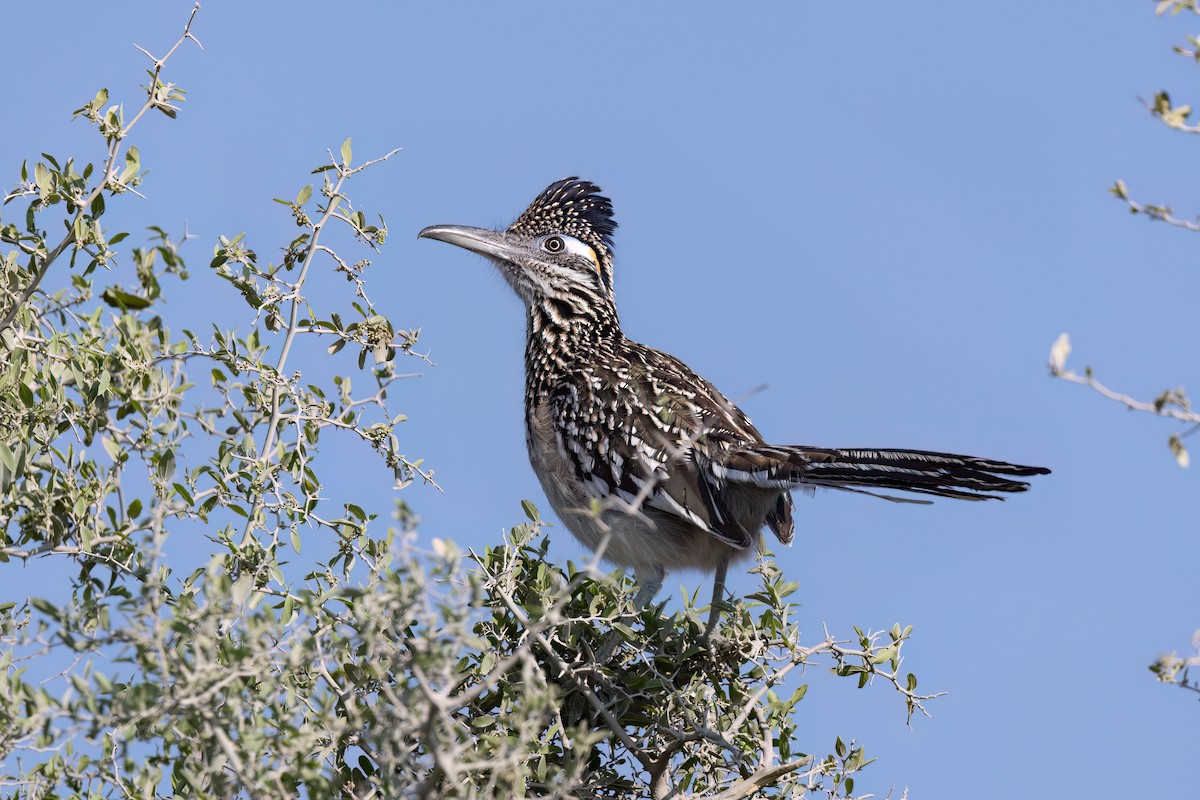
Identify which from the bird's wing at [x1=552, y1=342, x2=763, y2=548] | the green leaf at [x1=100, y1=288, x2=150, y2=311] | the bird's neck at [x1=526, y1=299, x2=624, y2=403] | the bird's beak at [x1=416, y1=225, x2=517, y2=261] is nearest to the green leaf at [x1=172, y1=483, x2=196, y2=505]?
the green leaf at [x1=100, y1=288, x2=150, y2=311]

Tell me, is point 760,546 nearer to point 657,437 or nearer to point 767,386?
point 657,437

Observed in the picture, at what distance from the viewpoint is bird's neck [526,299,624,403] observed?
6.19 metres

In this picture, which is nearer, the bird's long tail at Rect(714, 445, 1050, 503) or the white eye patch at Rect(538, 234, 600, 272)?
the bird's long tail at Rect(714, 445, 1050, 503)

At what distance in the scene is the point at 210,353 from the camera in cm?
408

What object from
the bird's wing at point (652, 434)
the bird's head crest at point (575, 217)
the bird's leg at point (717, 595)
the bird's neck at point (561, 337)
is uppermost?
the bird's head crest at point (575, 217)

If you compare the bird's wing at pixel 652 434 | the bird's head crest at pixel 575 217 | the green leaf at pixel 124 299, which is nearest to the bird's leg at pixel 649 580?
the bird's wing at pixel 652 434

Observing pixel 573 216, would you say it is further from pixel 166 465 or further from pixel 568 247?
pixel 166 465

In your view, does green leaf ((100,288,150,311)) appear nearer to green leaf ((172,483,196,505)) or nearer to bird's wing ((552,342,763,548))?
green leaf ((172,483,196,505))

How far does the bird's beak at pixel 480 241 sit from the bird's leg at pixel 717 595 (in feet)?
6.97

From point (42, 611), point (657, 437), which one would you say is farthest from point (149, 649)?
point (657, 437)

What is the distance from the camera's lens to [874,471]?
4449mm

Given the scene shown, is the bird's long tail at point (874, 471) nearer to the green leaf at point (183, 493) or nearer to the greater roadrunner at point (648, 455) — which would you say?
the greater roadrunner at point (648, 455)

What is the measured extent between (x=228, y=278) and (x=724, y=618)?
1991 millimetres

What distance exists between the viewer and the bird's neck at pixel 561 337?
20.3ft
